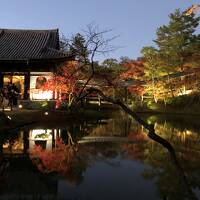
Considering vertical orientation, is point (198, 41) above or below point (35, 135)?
above

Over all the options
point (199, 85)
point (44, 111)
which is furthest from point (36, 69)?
point (199, 85)

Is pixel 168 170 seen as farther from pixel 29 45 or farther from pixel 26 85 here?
pixel 29 45

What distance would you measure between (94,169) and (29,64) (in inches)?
776

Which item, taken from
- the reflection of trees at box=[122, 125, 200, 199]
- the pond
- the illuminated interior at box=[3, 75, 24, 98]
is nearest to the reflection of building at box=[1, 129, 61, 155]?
the pond

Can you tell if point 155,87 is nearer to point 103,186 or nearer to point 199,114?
point 199,114

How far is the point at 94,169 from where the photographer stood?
11.3 metres

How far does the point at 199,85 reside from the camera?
46.8 meters

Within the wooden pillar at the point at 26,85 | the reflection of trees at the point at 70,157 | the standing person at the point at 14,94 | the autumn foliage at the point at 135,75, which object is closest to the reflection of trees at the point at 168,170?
the reflection of trees at the point at 70,157

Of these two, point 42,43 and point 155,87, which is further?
point 155,87

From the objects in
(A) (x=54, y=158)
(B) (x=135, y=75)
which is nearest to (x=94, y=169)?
(A) (x=54, y=158)

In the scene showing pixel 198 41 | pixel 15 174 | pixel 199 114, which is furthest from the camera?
pixel 198 41

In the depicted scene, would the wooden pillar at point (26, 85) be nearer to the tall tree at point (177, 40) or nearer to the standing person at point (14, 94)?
the standing person at point (14, 94)

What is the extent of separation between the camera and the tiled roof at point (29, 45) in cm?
2862

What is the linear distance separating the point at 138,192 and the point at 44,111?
18.4 meters
